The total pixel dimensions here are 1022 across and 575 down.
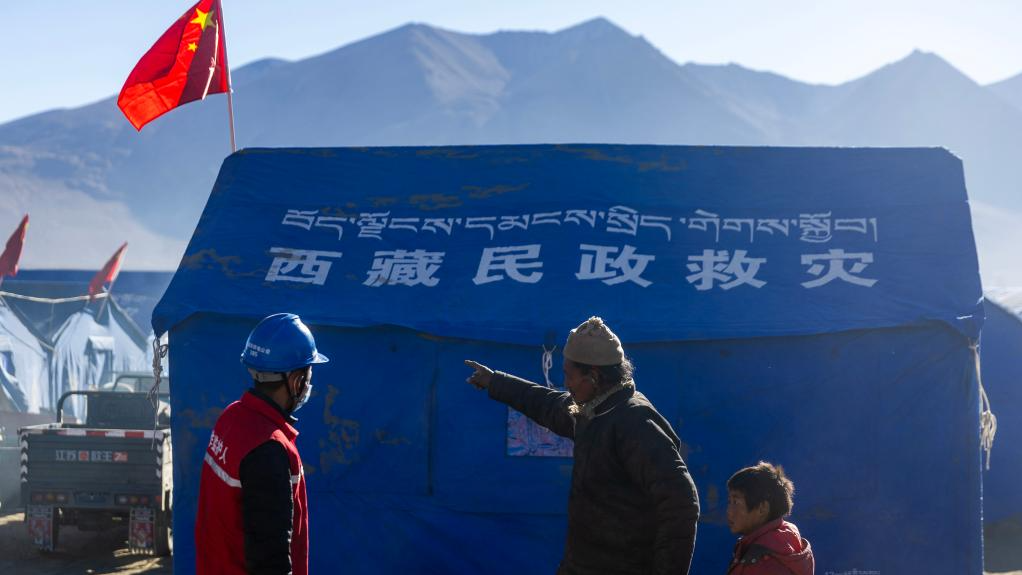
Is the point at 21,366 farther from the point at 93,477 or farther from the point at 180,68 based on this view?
the point at 180,68

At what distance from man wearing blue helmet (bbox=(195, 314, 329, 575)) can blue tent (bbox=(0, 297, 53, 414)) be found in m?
12.6

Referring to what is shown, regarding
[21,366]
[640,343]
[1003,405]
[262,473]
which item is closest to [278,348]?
[262,473]

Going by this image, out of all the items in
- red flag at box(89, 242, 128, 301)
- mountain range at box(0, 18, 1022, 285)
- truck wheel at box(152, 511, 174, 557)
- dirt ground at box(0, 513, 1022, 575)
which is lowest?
dirt ground at box(0, 513, 1022, 575)

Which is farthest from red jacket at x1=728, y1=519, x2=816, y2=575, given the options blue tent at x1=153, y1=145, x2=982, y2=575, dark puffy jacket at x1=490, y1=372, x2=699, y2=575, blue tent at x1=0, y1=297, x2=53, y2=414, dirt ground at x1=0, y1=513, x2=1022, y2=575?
blue tent at x1=0, y1=297, x2=53, y2=414

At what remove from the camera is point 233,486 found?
296cm

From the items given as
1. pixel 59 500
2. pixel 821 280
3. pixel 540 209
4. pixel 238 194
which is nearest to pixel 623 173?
pixel 540 209

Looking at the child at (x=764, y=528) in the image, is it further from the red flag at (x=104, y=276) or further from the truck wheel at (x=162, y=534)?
the red flag at (x=104, y=276)

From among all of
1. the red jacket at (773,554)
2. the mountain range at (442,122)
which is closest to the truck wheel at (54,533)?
the red jacket at (773,554)

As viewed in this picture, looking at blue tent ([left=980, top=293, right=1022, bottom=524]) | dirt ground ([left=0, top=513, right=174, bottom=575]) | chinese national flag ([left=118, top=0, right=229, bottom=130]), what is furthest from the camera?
blue tent ([left=980, top=293, right=1022, bottom=524])

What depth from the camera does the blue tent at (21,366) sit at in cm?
1389

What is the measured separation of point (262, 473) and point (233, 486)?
14cm

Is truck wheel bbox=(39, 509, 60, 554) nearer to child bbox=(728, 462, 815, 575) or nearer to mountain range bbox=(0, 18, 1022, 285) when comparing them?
child bbox=(728, 462, 815, 575)

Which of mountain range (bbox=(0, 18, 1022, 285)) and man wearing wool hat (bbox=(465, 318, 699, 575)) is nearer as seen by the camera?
man wearing wool hat (bbox=(465, 318, 699, 575))

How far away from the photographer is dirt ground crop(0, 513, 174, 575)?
8.29m
